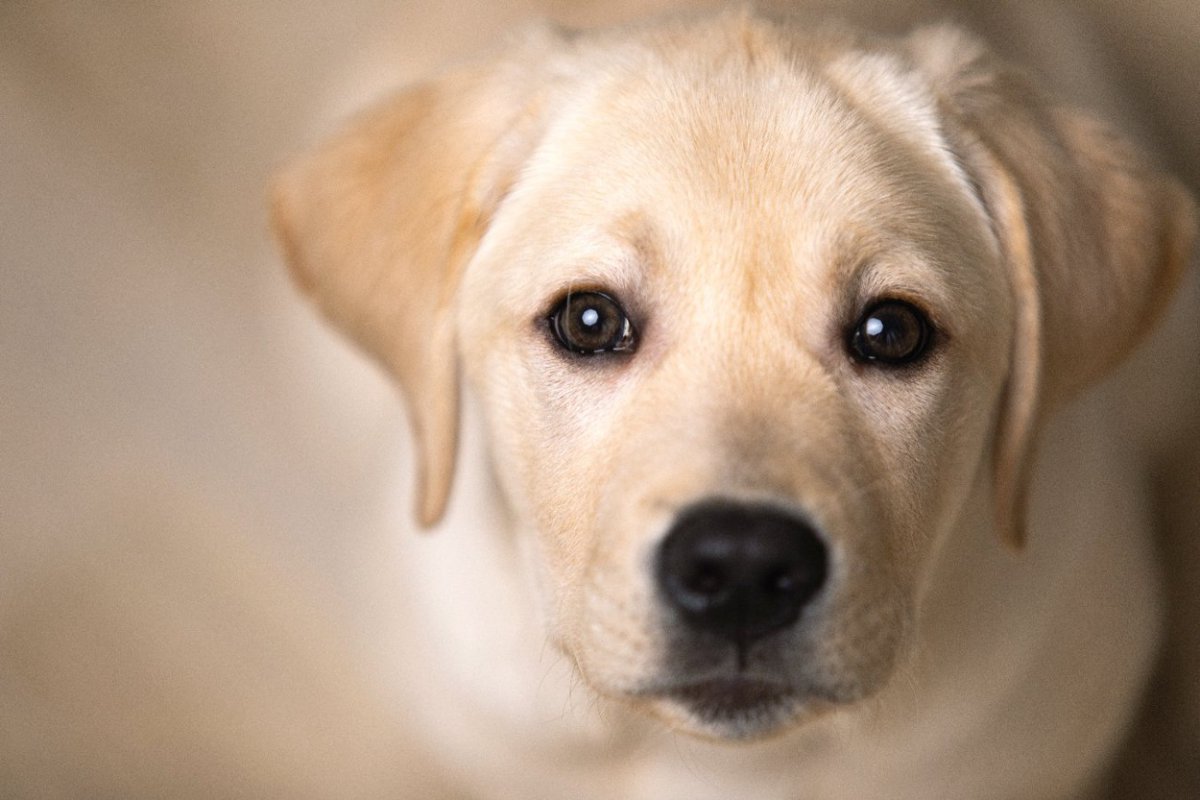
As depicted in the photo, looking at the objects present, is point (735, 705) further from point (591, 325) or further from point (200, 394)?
point (200, 394)

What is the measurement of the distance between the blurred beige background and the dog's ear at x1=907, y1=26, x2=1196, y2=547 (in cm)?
85

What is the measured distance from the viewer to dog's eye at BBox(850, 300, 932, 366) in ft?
5.87

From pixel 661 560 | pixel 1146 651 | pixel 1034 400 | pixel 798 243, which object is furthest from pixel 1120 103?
pixel 661 560

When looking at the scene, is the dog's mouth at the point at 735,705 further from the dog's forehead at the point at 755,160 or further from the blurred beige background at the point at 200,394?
the blurred beige background at the point at 200,394

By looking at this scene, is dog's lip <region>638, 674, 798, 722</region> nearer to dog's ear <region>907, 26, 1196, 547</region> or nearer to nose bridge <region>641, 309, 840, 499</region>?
nose bridge <region>641, 309, 840, 499</region>

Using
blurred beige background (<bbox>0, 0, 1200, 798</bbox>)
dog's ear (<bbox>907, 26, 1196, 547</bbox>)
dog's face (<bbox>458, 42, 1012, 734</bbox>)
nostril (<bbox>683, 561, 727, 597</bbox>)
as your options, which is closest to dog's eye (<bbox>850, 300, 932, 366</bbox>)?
dog's face (<bbox>458, 42, 1012, 734</bbox>)

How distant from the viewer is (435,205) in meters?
2.02

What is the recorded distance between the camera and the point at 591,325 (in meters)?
1.84

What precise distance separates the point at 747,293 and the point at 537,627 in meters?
0.80

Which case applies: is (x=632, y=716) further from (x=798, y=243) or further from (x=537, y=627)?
(x=798, y=243)

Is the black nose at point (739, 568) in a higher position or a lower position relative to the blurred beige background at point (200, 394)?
higher

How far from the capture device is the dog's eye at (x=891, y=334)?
1788mm

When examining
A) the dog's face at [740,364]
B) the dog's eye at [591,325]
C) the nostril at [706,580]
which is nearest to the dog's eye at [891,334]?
the dog's face at [740,364]

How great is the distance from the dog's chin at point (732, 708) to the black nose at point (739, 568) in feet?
0.51
